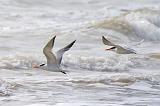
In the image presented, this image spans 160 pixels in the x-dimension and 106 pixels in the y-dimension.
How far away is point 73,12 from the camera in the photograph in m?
17.7

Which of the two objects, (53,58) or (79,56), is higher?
(53,58)

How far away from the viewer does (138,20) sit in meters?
15.6

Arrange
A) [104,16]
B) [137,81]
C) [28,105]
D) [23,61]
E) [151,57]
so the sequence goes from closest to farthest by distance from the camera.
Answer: [28,105] → [137,81] → [23,61] → [151,57] → [104,16]

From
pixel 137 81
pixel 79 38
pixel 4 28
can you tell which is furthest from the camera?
pixel 4 28

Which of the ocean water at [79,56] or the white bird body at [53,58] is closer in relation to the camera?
the ocean water at [79,56]

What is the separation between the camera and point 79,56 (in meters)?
10.9

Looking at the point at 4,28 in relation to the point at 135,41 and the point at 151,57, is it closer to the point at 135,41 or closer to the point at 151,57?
the point at 135,41

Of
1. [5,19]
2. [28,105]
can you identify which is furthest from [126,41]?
[28,105]

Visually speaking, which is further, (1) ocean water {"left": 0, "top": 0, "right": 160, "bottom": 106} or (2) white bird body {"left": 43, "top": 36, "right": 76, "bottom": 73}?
(2) white bird body {"left": 43, "top": 36, "right": 76, "bottom": 73}

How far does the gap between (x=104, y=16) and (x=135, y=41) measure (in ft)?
11.4

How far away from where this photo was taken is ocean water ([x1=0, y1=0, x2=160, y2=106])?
7926 mm

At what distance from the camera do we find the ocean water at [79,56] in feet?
26.0

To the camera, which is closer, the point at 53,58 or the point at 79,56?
the point at 53,58

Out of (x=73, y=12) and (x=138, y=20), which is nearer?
(x=138, y=20)
